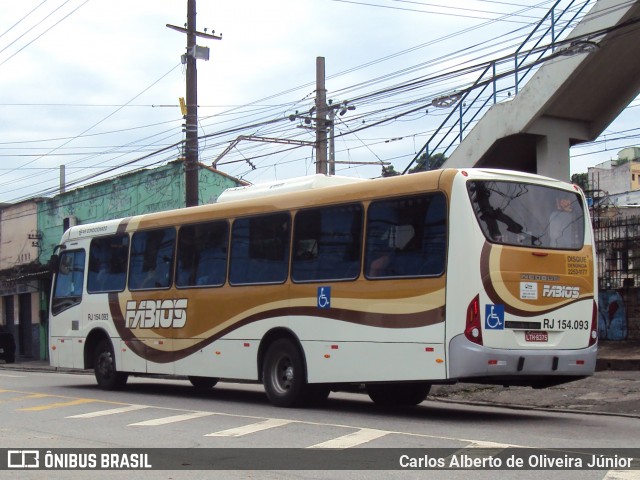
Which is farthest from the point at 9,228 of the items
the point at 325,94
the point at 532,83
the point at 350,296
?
the point at 350,296

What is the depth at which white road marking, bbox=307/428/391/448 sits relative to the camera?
9992 millimetres

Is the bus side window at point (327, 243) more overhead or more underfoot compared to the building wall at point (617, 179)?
more underfoot

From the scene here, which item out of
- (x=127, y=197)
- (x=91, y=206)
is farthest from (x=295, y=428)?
(x=91, y=206)

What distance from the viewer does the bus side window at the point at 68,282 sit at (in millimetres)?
19156

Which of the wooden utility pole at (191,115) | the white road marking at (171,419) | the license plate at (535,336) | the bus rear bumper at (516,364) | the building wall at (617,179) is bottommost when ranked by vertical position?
the white road marking at (171,419)

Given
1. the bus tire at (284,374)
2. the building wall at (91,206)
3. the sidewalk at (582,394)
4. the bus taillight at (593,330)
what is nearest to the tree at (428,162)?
the sidewalk at (582,394)

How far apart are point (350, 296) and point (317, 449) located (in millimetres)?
→ 3571

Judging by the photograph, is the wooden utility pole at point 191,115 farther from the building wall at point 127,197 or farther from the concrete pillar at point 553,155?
the concrete pillar at point 553,155

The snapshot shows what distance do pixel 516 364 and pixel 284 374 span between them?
12.6 ft

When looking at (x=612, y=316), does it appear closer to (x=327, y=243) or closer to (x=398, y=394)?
(x=398, y=394)

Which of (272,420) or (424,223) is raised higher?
(424,223)

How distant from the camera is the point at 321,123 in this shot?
26.3 m

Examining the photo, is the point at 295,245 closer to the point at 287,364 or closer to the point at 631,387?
the point at 287,364

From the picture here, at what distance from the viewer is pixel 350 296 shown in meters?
13.0
